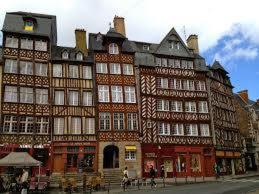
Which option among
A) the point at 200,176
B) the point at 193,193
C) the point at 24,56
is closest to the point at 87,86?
the point at 24,56

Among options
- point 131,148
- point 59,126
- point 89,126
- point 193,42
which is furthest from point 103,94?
point 193,42

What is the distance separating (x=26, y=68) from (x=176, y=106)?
1427 cm

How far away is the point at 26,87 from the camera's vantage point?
2983cm

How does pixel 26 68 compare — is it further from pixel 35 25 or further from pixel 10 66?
pixel 35 25

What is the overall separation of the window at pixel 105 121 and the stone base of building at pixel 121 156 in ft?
4.57

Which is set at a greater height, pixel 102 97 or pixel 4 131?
pixel 102 97

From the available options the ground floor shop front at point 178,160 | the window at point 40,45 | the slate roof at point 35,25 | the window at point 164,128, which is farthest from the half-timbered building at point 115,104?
the window at point 40,45

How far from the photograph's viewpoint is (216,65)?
40938 mm

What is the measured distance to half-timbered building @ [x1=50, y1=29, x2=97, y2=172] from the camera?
29.7m

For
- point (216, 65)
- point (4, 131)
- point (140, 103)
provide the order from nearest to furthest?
point (4, 131) < point (140, 103) < point (216, 65)

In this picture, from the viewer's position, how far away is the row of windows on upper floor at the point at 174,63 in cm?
3562

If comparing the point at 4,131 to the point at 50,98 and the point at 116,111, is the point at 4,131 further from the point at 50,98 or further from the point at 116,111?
the point at 116,111

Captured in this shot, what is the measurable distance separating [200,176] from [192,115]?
583 centimetres

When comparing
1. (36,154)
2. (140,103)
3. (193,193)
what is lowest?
(193,193)
